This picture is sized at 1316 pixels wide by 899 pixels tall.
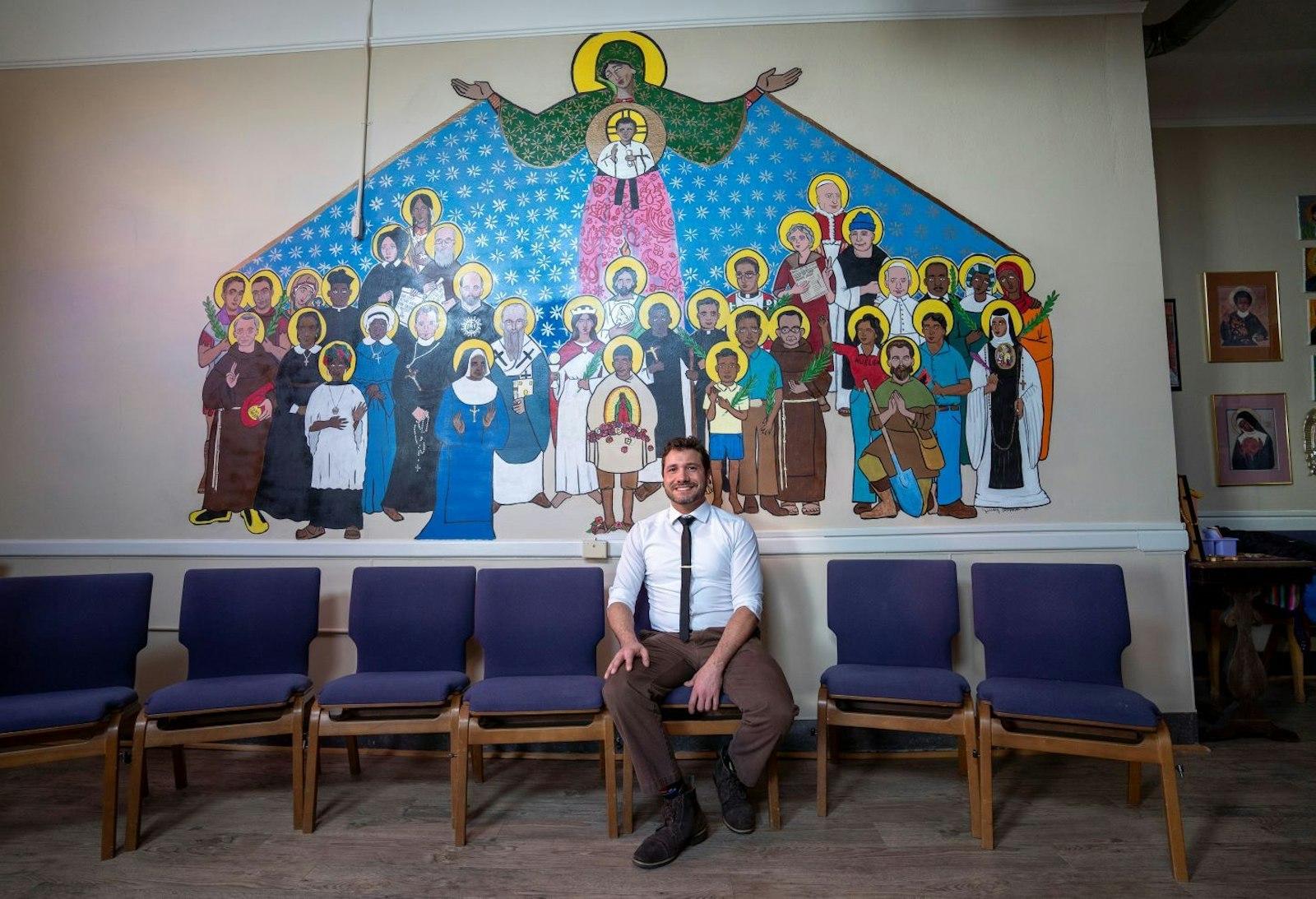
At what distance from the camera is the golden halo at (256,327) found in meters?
3.97

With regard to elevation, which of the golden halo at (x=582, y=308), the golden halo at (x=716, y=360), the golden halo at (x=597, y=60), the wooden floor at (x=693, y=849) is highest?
the golden halo at (x=597, y=60)

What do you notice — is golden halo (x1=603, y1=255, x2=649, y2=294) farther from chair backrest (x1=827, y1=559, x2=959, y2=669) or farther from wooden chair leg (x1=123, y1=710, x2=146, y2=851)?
wooden chair leg (x1=123, y1=710, x2=146, y2=851)

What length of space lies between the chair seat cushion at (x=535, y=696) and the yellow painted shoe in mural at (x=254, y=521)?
66.6 inches

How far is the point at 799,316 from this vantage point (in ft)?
12.4

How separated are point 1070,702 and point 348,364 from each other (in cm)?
369

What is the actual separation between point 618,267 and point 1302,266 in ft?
15.3

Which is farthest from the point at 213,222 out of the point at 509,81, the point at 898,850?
the point at 898,850

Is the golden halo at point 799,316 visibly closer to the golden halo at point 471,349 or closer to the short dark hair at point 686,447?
the short dark hair at point 686,447

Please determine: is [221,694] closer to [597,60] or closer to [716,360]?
[716,360]

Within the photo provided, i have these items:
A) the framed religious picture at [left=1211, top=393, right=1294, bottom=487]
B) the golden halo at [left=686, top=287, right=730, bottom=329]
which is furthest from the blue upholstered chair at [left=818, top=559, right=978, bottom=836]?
the framed religious picture at [left=1211, top=393, right=1294, bottom=487]

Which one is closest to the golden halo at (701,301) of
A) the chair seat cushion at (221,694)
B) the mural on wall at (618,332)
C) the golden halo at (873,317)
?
the mural on wall at (618,332)

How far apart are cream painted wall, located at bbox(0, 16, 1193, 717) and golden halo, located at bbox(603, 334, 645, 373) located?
0.91 m

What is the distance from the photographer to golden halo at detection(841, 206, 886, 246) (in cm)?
383

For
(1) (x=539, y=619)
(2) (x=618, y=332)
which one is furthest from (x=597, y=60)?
(1) (x=539, y=619)
